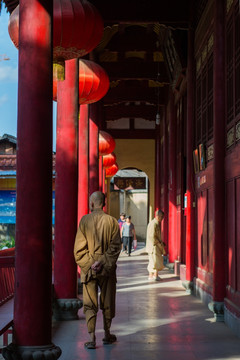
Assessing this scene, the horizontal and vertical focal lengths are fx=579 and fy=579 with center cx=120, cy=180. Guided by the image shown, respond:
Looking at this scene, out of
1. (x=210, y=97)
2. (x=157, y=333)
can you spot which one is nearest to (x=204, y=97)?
(x=210, y=97)

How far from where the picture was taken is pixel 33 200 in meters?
4.13

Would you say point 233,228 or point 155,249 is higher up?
point 233,228

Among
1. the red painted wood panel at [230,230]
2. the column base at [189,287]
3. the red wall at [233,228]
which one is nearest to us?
the red wall at [233,228]

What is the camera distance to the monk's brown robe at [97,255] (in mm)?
6105

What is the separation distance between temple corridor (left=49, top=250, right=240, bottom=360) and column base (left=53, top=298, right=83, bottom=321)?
0.15 m

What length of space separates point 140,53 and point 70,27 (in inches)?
497

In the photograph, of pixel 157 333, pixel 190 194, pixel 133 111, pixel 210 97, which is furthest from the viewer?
pixel 133 111

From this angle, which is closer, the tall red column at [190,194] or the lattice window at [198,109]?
the lattice window at [198,109]

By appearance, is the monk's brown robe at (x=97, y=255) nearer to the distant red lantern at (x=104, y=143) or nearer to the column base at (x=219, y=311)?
the column base at (x=219, y=311)

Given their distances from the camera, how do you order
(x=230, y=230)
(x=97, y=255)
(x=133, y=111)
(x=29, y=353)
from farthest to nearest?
(x=133, y=111) < (x=230, y=230) < (x=97, y=255) < (x=29, y=353)

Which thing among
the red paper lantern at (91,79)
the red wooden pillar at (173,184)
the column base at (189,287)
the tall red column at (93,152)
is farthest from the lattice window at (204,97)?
the red wooden pillar at (173,184)

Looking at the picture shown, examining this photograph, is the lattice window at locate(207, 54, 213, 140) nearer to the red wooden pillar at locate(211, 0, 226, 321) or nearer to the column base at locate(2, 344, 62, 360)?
the red wooden pillar at locate(211, 0, 226, 321)

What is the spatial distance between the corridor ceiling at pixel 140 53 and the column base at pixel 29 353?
4724mm

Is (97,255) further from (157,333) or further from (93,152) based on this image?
(93,152)
